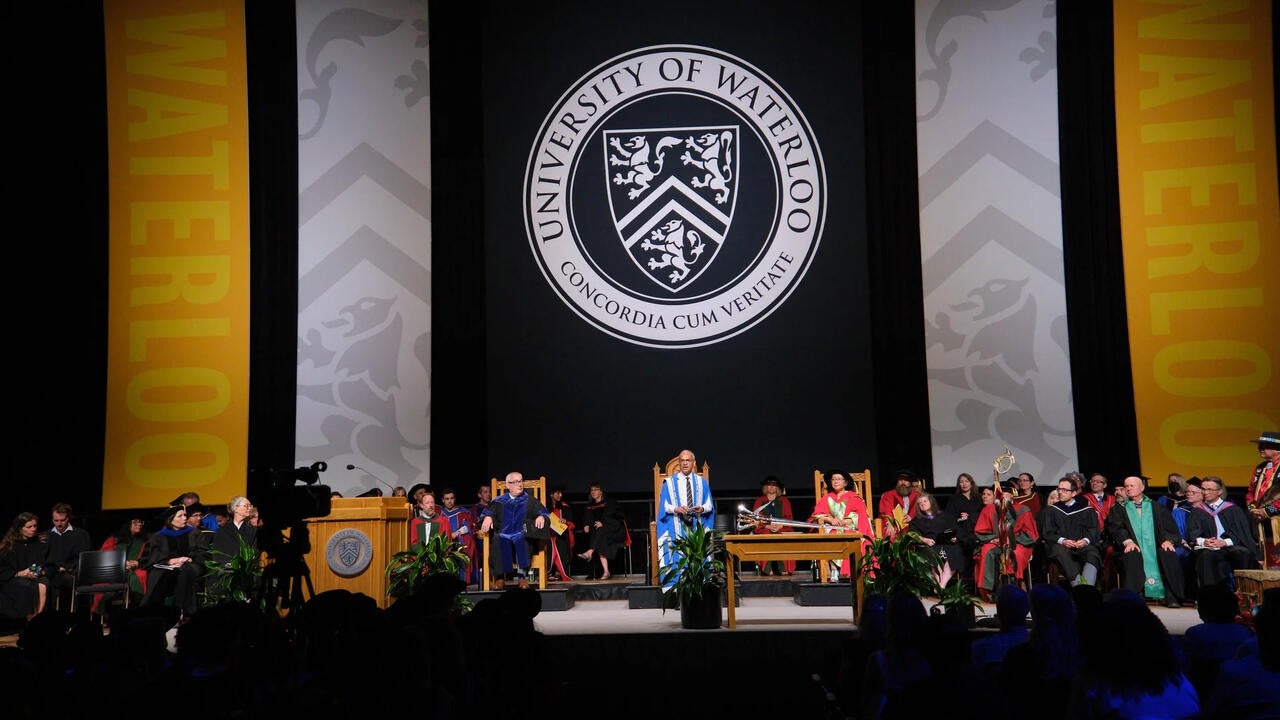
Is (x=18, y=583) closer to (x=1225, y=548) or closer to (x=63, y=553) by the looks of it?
(x=63, y=553)

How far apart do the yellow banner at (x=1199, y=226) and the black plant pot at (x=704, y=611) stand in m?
5.83

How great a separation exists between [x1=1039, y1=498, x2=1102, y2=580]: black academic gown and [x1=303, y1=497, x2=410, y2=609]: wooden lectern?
5.65m

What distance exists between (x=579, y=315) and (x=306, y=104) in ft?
12.1

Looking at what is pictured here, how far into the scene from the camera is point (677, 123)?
38.3 ft

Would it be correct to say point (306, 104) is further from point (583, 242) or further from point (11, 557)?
point (11, 557)

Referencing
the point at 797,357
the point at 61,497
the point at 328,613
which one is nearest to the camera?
the point at 328,613

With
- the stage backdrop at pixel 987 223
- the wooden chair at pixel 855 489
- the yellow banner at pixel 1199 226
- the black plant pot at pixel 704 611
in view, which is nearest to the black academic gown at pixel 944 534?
the wooden chair at pixel 855 489

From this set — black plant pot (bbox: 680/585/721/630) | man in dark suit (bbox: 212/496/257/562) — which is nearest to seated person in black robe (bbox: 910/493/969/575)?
black plant pot (bbox: 680/585/721/630)

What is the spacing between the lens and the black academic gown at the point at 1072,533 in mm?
9477

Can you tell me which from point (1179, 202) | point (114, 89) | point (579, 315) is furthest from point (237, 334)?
point (1179, 202)

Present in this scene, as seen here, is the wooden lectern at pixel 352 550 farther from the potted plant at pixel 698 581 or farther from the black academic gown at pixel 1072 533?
the black academic gown at pixel 1072 533

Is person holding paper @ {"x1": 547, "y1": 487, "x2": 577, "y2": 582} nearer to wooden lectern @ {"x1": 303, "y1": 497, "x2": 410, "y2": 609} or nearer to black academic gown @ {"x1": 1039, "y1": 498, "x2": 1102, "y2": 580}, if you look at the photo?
wooden lectern @ {"x1": 303, "y1": 497, "x2": 410, "y2": 609}

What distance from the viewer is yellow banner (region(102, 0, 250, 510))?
1124 centimetres

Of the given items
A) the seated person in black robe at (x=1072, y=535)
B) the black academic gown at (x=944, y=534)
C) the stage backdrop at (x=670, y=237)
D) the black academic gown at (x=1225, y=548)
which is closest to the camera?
the black academic gown at (x=1225, y=548)
